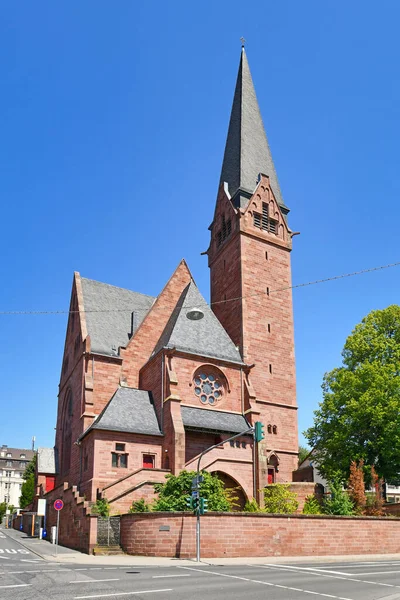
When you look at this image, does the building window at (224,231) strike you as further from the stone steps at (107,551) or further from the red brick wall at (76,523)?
the stone steps at (107,551)

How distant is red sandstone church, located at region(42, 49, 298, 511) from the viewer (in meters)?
32.4

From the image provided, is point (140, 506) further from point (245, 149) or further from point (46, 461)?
point (245, 149)

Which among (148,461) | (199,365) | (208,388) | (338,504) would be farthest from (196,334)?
(338,504)

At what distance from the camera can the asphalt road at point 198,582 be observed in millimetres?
12875

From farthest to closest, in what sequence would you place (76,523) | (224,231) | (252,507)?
(224,231) < (252,507) < (76,523)

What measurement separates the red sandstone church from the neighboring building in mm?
88399

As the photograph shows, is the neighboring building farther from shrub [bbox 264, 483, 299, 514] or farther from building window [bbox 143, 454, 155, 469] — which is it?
shrub [bbox 264, 483, 299, 514]

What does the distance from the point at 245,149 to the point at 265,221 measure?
771cm

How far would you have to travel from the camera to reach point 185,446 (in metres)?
33.6

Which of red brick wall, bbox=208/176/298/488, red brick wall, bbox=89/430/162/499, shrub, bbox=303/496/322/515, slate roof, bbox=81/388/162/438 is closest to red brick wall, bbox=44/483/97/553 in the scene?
red brick wall, bbox=89/430/162/499

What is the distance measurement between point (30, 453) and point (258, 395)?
108 meters

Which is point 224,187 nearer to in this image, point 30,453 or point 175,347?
point 175,347

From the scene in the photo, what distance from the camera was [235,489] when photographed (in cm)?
3272

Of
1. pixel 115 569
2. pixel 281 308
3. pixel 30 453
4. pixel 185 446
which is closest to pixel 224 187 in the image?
pixel 281 308
